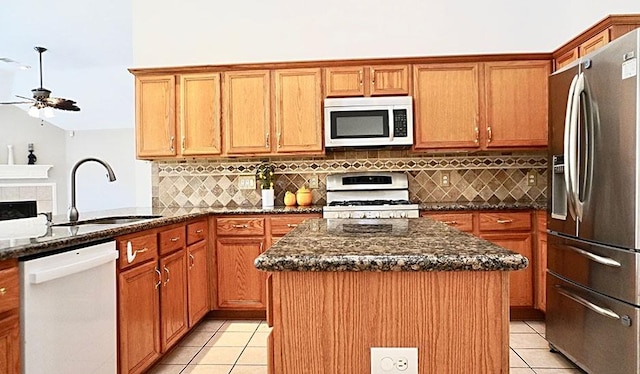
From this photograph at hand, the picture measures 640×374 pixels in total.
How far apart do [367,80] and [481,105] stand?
0.98m

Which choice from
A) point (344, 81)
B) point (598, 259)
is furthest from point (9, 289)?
point (344, 81)

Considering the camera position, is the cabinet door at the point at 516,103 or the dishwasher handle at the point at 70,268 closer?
the dishwasher handle at the point at 70,268

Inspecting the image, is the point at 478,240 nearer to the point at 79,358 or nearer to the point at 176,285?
the point at 79,358

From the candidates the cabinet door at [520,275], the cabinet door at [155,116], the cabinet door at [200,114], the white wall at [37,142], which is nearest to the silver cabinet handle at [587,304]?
the cabinet door at [520,275]

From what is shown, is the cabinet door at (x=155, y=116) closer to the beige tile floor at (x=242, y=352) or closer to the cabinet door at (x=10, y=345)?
the beige tile floor at (x=242, y=352)

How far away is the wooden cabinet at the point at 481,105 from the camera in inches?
145

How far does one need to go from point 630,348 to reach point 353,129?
7.86 feet

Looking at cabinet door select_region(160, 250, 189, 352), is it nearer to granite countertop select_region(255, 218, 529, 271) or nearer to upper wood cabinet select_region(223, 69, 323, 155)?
upper wood cabinet select_region(223, 69, 323, 155)

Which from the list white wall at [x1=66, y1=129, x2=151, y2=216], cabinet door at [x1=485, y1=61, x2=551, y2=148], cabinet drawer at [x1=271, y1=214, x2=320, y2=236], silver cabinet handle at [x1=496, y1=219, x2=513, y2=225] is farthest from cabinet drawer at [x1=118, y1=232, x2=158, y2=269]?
white wall at [x1=66, y1=129, x2=151, y2=216]

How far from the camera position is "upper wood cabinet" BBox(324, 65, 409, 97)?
376 cm

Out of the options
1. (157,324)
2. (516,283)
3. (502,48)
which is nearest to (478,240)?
(157,324)

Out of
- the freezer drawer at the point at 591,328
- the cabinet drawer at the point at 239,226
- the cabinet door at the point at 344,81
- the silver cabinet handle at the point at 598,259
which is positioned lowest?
the freezer drawer at the point at 591,328

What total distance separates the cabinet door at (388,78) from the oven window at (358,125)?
0.21 m

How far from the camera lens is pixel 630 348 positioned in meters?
1.99
